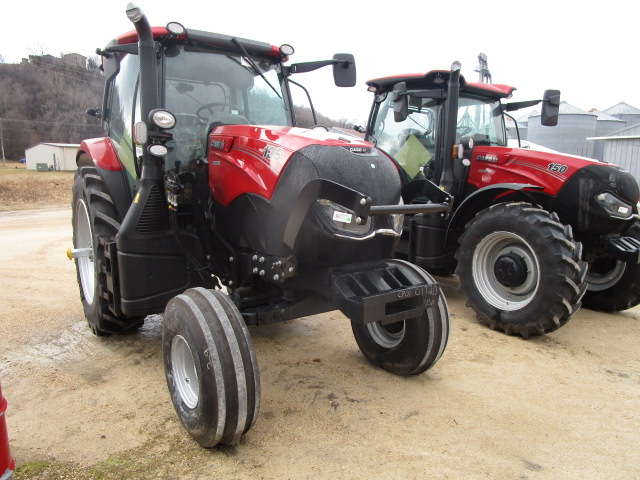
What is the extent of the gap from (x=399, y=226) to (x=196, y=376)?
4.70 feet

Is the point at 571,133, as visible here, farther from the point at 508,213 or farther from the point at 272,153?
the point at 272,153

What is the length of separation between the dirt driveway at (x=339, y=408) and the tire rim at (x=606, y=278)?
2.08 ft

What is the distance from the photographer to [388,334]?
3.55 metres

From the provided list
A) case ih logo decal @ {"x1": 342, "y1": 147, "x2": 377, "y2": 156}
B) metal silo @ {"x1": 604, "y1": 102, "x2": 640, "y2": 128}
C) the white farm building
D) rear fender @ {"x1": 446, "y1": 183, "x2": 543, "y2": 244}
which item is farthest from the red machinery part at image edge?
the white farm building

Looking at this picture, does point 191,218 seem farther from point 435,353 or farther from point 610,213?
point 610,213

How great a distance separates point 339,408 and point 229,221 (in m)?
1.34

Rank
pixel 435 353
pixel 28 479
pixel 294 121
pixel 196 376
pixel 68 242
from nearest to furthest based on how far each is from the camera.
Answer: pixel 28 479
pixel 196 376
pixel 435 353
pixel 294 121
pixel 68 242

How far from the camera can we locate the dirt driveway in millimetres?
2438

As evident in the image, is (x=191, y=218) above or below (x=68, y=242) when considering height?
above

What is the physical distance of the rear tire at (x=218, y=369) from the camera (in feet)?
7.81

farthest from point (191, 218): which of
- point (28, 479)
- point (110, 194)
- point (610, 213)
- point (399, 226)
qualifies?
point (610, 213)

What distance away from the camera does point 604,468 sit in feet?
8.09

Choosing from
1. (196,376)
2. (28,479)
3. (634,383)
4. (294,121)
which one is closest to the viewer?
(28,479)

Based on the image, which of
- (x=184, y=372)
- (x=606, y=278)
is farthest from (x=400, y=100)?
(x=184, y=372)
